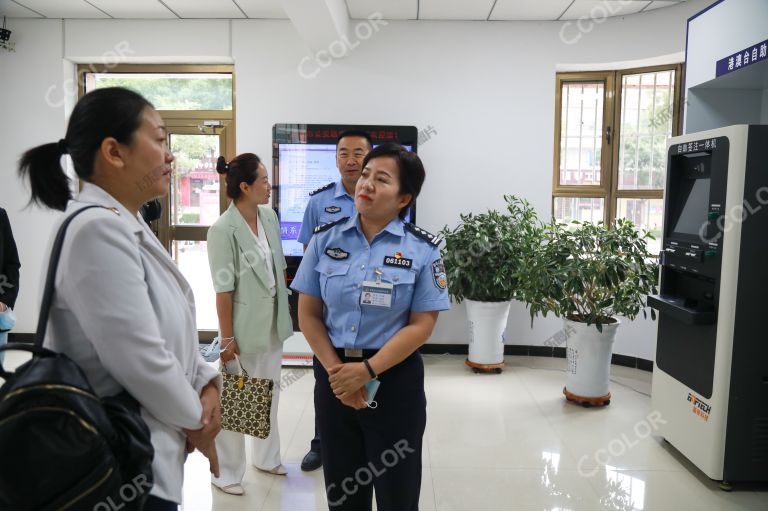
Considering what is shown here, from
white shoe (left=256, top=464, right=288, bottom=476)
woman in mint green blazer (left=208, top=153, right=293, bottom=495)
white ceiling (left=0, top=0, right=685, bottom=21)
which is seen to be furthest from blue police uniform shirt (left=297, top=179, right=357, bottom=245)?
white ceiling (left=0, top=0, right=685, bottom=21)

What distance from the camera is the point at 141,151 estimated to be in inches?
45.0

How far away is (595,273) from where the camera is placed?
3.43 metres

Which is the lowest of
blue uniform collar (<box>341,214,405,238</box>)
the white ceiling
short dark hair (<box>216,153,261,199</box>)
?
blue uniform collar (<box>341,214,405,238</box>)

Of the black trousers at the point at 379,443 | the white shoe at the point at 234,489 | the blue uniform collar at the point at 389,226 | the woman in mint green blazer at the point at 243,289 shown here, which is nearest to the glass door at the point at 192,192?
the woman in mint green blazer at the point at 243,289

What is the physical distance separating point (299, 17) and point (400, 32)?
4.22 ft

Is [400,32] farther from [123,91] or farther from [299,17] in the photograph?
[123,91]

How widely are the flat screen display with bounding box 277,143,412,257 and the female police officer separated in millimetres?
2698

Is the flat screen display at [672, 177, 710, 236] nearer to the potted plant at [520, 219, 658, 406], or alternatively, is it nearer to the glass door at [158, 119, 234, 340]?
the potted plant at [520, 219, 658, 406]

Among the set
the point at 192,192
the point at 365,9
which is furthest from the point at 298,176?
the point at 365,9

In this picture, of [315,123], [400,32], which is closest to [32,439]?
[315,123]

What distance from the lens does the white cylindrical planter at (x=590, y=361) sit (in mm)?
3596

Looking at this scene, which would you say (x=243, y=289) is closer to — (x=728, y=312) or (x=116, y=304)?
(x=116, y=304)

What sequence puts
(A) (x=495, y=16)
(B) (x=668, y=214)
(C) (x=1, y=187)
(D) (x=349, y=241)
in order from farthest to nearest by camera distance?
(C) (x=1, y=187), (A) (x=495, y=16), (B) (x=668, y=214), (D) (x=349, y=241)

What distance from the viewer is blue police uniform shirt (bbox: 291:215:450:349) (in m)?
1.64
